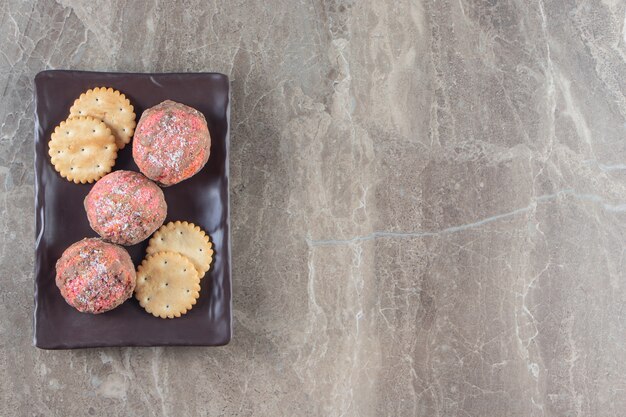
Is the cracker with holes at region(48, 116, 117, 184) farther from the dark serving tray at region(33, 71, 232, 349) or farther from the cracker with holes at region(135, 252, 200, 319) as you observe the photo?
the cracker with holes at region(135, 252, 200, 319)

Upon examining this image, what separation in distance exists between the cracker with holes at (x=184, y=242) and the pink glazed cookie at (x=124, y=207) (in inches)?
2.6

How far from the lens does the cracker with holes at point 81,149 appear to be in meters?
1.26

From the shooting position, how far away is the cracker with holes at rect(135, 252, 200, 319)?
127cm

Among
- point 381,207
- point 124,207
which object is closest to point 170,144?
point 124,207

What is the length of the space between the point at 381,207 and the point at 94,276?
1.99 ft

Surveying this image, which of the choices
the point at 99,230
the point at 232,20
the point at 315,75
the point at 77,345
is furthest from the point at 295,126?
the point at 77,345

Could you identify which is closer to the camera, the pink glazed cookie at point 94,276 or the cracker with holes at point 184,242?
the pink glazed cookie at point 94,276

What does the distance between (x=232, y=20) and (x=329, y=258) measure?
549 millimetres

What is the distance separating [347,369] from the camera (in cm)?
141

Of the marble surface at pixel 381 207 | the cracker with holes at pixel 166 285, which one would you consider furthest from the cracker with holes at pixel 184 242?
the marble surface at pixel 381 207

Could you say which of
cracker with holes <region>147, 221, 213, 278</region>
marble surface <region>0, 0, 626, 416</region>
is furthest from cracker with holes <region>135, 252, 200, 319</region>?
marble surface <region>0, 0, 626, 416</region>

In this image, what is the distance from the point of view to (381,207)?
143cm

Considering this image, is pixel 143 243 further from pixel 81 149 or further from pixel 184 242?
pixel 81 149

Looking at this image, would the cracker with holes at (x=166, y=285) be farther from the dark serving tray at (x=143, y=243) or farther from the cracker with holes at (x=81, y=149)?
the cracker with holes at (x=81, y=149)
